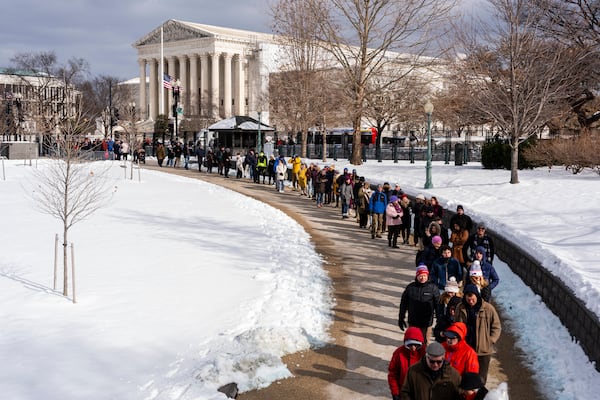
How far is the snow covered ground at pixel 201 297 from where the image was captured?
26.9ft

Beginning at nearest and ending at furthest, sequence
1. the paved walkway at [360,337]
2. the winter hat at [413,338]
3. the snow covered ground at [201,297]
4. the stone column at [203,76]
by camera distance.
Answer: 1. the winter hat at [413,338]
2. the paved walkway at [360,337]
3. the snow covered ground at [201,297]
4. the stone column at [203,76]

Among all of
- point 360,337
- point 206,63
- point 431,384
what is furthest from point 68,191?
point 206,63

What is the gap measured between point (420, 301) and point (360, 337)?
5.14 ft

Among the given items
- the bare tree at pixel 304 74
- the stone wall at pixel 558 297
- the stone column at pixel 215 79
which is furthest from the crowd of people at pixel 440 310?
the stone column at pixel 215 79

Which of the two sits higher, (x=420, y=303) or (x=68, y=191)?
(x=68, y=191)

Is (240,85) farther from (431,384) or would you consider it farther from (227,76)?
(431,384)

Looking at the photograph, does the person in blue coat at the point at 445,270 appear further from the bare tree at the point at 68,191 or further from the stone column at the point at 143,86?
the stone column at the point at 143,86

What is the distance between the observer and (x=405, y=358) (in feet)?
20.2

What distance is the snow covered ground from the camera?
8188mm

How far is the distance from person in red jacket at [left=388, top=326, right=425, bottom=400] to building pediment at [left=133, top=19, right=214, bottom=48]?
316ft

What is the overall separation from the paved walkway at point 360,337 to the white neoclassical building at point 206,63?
78380 millimetres

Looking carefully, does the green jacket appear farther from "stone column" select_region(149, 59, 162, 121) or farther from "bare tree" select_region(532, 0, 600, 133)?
"stone column" select_region(149, 59, 162, 121)

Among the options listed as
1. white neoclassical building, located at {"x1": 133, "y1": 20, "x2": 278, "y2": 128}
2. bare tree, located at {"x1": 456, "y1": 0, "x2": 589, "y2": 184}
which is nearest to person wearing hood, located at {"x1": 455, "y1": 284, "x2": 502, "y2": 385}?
bare tree, located at {"x1": 456, "y1": 0, "x2": 589, "y2": 184}

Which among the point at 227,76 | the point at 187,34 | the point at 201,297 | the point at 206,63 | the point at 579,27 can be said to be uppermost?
the point at 187,34
